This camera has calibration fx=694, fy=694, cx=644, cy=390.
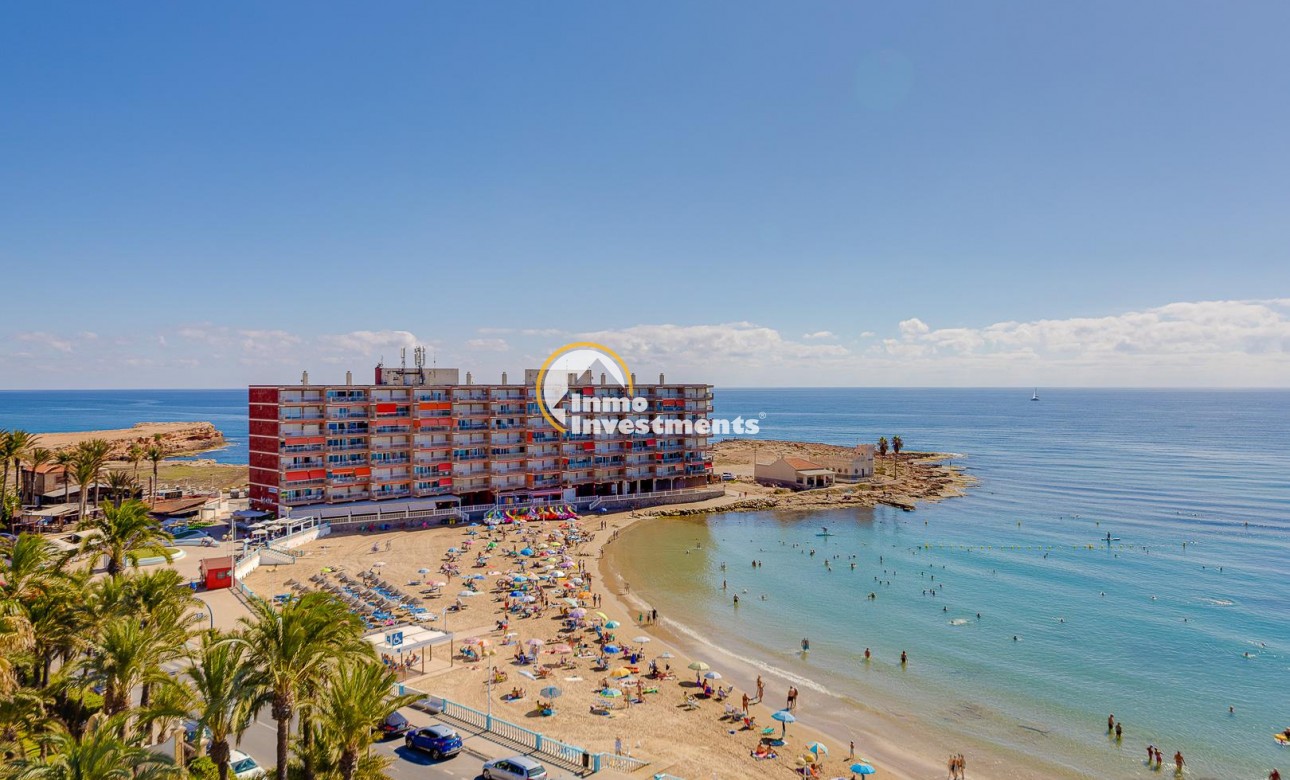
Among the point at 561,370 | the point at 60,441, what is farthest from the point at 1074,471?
the point at 60,441

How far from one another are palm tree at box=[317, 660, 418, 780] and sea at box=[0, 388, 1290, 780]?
93.5ft

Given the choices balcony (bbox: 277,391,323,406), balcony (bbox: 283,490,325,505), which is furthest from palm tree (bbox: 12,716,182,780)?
balcony (bbox: 277,391,323,406)

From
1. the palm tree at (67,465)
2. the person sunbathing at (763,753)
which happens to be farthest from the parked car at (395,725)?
the palm tree at (67,465)

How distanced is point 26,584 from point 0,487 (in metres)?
51.5

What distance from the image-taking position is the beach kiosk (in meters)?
51.7

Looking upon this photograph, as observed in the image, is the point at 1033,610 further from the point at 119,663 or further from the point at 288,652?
the point at 119,663

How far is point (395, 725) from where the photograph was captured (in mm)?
32219

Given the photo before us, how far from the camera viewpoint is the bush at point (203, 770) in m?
21.0

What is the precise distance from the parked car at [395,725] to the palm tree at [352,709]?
37.6ft

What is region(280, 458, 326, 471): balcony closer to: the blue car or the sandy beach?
the sandy beach

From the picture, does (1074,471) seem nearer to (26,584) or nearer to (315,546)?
(315,546)

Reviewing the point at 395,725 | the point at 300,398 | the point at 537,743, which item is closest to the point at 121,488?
the point at 300,398

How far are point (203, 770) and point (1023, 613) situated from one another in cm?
6253

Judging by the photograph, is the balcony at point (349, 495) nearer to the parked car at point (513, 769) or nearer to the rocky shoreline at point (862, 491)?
the rocky shoreline at point (862, 491)
